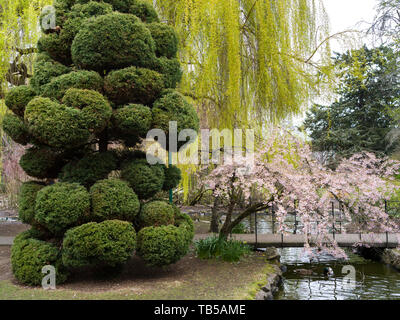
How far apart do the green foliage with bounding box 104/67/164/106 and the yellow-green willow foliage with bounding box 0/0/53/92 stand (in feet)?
8.48

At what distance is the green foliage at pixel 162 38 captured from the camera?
17.6 feet

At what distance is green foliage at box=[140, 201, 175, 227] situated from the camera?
481cm

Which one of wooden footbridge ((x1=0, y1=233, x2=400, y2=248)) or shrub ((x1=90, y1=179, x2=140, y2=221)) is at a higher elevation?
shrub ((x1=90, y1=179, x2=140, y2=221))

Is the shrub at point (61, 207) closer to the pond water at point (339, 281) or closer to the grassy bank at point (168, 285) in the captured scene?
the grassy bank at point (168, 285)

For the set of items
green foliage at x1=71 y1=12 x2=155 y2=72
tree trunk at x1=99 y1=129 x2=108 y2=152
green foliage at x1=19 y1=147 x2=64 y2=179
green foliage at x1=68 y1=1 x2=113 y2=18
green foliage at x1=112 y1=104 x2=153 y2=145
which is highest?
green foliage at x1=68 y1=1 x2=113 y2=18

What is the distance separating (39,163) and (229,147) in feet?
11.0

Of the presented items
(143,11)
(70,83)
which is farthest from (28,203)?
(143,11)

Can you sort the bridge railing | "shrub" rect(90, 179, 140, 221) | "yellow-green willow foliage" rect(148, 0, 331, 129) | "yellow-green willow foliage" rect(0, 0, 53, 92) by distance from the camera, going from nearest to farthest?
"shrub" rect(90, 179, 140, 221)
"yellow-green willow foliage" rect(148, 0, 331, 129)
the bridge railing
"yellow-green willow foliage" rect(0, 0, 53, 92)

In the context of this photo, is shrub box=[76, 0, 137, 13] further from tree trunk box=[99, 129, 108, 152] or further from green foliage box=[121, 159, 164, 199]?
green foliage box=[121, 159, 164, 199]

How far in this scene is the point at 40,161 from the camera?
16.7ft

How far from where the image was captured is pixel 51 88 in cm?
479

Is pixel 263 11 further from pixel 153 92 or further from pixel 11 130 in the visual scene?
pixel 11 130

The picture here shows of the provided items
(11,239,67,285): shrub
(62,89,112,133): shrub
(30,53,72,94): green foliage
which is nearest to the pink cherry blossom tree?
(62,89,112,133): shrub
